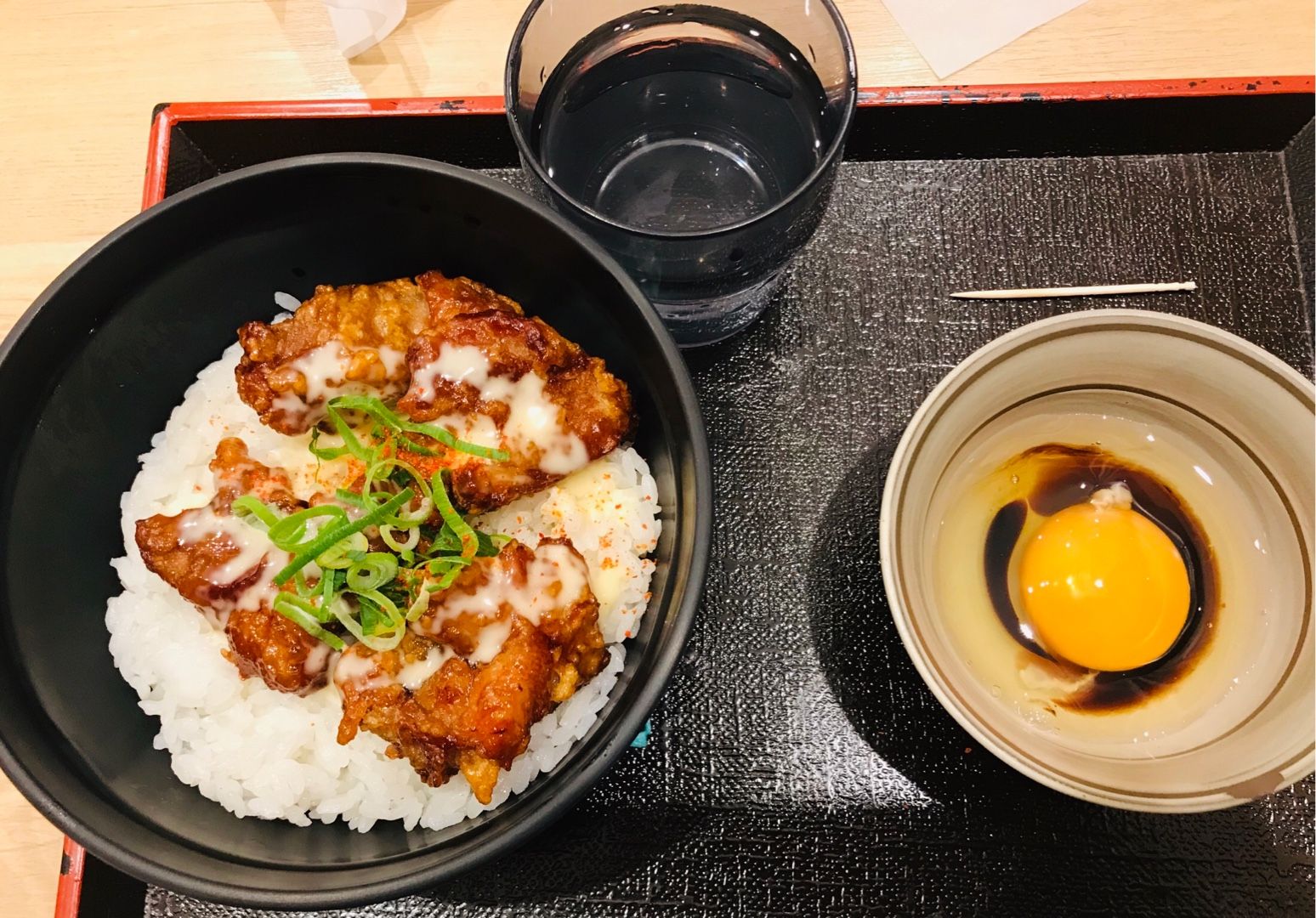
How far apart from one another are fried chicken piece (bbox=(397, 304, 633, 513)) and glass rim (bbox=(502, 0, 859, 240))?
0.27 metres

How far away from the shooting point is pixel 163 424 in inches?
69.5

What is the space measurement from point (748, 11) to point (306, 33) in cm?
124

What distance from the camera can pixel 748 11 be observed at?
5.80 ft

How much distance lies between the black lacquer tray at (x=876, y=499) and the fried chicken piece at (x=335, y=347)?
59cm

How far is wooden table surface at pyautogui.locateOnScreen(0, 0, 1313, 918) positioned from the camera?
2121 millimetres

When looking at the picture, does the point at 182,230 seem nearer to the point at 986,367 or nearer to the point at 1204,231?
the point at 986,367

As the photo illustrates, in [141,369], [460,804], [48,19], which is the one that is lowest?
[460,804]

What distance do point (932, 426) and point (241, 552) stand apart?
1247mm

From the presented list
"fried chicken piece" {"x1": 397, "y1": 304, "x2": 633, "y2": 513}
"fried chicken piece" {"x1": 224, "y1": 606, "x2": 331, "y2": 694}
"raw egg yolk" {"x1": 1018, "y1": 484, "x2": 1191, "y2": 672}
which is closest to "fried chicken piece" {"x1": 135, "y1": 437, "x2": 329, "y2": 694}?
"fried chicken piece" {"x1": 224, "y1": 606, "x2": 331, "y2": 694}

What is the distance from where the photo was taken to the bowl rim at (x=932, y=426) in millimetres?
1242

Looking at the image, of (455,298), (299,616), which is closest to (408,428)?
(455,298)

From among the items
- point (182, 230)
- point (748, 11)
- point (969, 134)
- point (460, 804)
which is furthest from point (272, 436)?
point (969, 134)

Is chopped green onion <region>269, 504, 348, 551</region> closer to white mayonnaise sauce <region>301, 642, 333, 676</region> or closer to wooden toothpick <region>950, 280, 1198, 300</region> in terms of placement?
white mayonnaise sauce <region>301, 642, 333, 676</region>

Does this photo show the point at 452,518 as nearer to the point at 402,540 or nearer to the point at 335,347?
the point at 402,540
